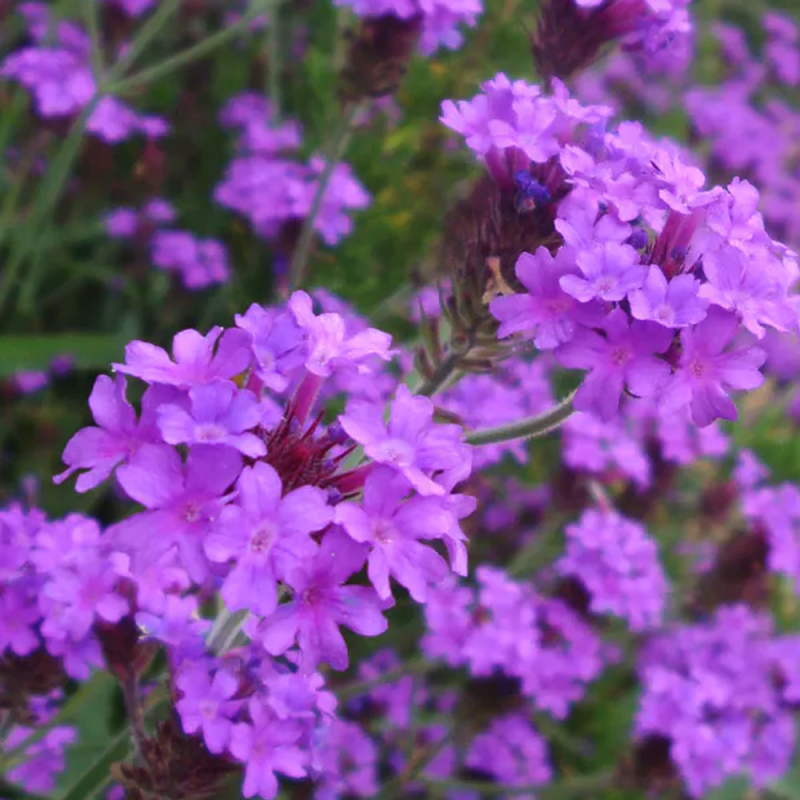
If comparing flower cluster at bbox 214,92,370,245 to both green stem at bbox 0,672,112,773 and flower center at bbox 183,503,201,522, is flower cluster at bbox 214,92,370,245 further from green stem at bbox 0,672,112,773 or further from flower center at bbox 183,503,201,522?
flower center at bbox 183,503,201,522

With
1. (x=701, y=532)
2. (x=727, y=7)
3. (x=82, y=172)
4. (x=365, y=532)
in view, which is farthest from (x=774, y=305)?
(x=727, y=7)

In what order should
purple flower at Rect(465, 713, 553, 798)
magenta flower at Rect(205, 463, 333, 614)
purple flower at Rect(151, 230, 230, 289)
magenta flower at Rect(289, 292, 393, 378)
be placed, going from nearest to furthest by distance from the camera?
magenta flower at Rect(205, 463, 333, 614) < magenta flower at Rect(289, 292, 393, 378) < purple flower at Rect(465, 713, 553, 798) < purple flower at Rect(151, 230, 230, 289)

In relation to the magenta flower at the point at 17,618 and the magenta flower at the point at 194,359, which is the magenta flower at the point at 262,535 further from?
the magenta flower at the point at 17,618

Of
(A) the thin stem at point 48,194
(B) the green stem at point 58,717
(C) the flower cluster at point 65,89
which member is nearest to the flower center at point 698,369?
(B) the green stem at point 58,717

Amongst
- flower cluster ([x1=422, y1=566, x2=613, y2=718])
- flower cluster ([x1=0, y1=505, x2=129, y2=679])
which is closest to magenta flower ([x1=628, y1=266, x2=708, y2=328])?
flower cluster ([x1=0, y1=505, x2=129, y2=679])

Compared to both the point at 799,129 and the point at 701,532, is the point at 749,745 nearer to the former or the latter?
the point at 701,532
